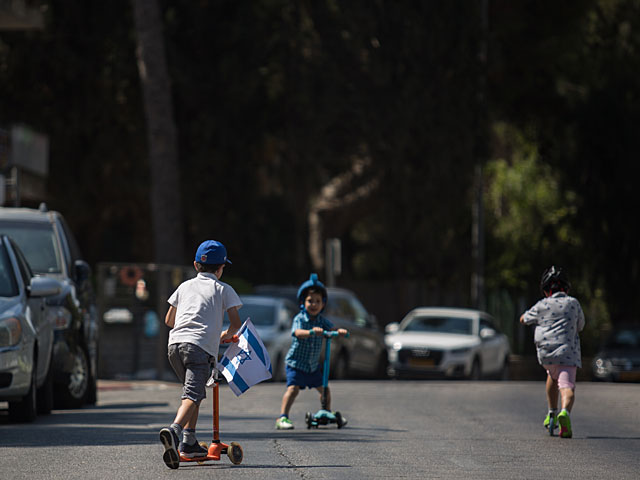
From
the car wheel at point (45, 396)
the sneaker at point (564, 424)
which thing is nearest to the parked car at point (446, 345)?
the car wheel at point (45, 396)

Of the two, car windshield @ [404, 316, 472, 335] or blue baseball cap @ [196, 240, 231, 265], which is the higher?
blue baseball cap @ [196, 240, 231, 265]

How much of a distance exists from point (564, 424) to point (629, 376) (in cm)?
1751

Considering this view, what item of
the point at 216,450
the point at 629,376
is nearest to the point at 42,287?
the point at 216,450

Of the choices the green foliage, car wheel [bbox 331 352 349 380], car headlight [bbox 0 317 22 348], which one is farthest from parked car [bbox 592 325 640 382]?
car headlight [bbox 0 317 22 348]

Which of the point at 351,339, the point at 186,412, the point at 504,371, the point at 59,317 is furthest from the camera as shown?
the point at 504,371

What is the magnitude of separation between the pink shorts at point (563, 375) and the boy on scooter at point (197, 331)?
4444 mm

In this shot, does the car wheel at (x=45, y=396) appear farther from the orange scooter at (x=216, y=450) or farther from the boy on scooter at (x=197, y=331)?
the orange scooter at (x=216, y=450)

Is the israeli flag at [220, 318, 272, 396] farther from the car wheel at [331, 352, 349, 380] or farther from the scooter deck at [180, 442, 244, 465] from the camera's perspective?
the car wheel at [331, 352, 349, 380]

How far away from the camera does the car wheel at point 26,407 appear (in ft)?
47.0

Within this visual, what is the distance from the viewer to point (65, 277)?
1683 centimetres

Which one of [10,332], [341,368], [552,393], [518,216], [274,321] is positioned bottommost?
[341,368]

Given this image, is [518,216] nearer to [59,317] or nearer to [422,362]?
[422,362]

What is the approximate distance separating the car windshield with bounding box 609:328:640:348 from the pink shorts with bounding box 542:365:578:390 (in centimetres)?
1793

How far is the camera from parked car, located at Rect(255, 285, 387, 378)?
2623cm
